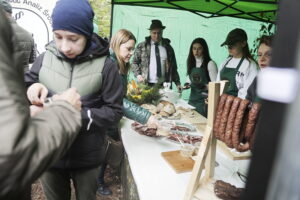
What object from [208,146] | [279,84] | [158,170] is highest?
[279,84]

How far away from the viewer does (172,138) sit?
Answer: 2.45 meters

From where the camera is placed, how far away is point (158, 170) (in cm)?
191

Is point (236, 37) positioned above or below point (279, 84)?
above

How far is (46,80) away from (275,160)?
163cm

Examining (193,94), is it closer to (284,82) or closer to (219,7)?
(219,7)

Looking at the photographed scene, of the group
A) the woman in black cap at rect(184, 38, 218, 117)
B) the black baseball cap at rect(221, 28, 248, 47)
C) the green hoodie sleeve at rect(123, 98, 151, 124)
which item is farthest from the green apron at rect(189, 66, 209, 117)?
the green hoodie sleeve at rect(123, 98, 151, 124)

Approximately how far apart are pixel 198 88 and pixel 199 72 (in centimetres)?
34

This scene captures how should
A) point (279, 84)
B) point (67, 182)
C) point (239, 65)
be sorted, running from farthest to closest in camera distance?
point (239, 65), point (67, 182), point (279, 84)

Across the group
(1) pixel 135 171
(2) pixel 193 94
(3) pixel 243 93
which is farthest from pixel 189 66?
(1) pixel 135 171

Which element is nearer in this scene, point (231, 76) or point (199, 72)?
point (231, 76)

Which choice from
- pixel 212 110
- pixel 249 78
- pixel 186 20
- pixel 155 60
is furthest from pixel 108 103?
pixel 186 20

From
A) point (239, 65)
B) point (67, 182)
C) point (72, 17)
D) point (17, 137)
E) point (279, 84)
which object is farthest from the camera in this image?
point (239, 65)

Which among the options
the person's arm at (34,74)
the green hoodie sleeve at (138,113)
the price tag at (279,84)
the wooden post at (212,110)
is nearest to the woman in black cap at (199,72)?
the green hoodie sleeve at (138,113)

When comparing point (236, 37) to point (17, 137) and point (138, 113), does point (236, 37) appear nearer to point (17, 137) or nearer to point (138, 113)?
point (138, 113)
